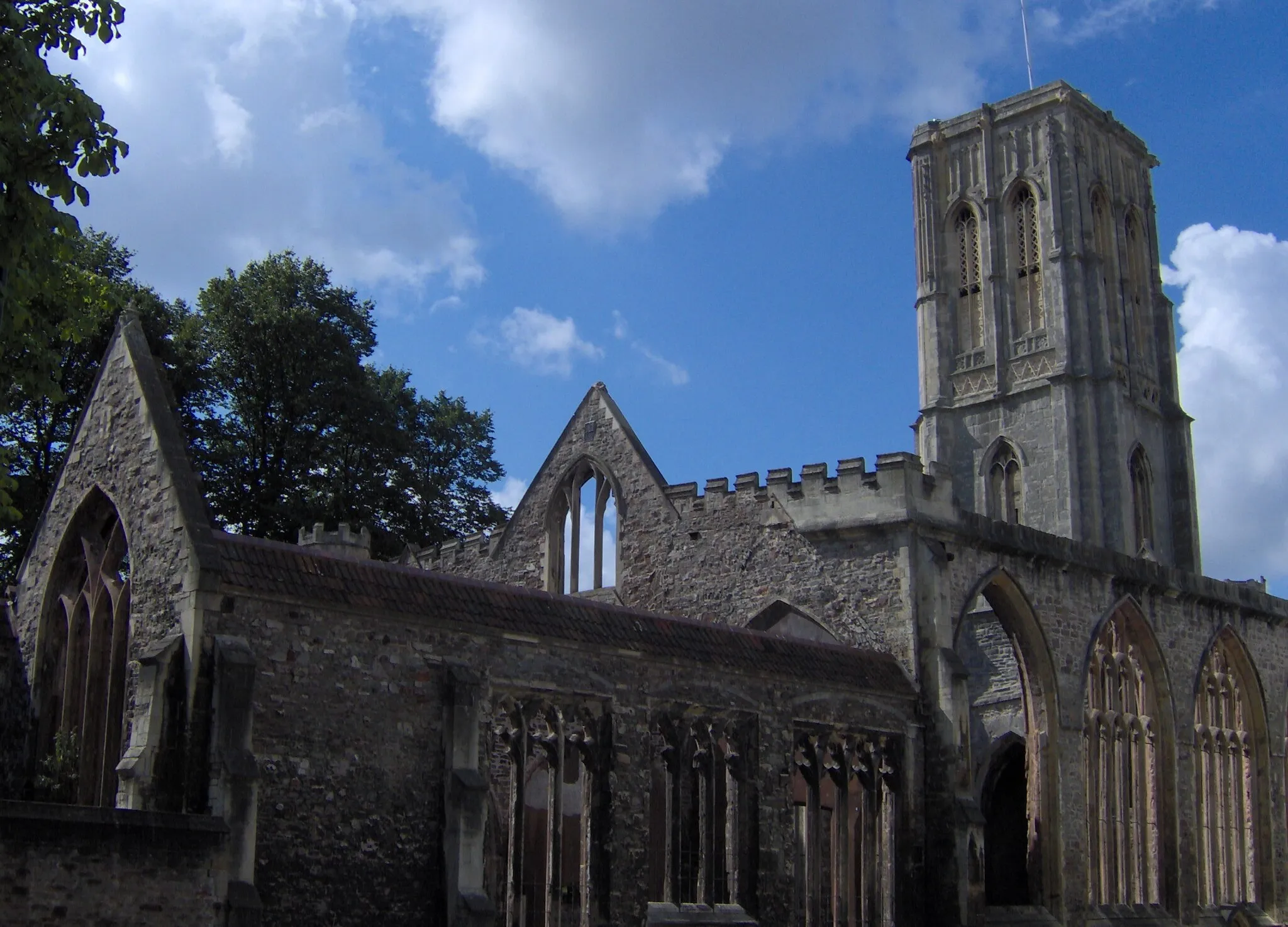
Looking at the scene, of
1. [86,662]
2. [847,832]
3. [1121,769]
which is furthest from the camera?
[1121,769]

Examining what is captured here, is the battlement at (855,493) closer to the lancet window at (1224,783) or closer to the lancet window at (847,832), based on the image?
the lancet window at (847,832)

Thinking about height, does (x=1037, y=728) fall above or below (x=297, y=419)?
below

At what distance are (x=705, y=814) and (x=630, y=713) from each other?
5.97ft

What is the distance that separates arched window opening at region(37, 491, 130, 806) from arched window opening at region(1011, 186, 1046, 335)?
3807 centimetres

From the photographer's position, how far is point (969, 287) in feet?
170

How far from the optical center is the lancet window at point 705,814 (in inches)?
687

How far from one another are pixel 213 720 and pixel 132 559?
2433 millimetres

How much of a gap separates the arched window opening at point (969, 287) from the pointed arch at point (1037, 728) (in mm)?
28412

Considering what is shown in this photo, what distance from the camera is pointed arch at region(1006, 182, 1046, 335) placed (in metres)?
50.0

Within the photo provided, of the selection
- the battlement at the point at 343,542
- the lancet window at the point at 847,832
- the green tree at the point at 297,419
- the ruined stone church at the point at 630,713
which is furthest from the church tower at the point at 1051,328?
the lancet window at the point at 847,832

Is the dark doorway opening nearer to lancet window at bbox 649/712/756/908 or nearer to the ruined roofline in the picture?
lancet window at bbox 649/712/756/908

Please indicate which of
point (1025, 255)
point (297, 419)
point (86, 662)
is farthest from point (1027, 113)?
point (86, 662)

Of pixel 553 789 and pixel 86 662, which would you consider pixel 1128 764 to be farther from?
pixel 86 662

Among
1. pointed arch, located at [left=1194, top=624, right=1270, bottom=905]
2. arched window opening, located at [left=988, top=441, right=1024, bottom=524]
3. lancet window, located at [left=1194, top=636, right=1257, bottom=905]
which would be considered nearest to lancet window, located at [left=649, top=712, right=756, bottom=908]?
pointed arch, located at [left=1194, top=624, right=1270, bottom=905]
